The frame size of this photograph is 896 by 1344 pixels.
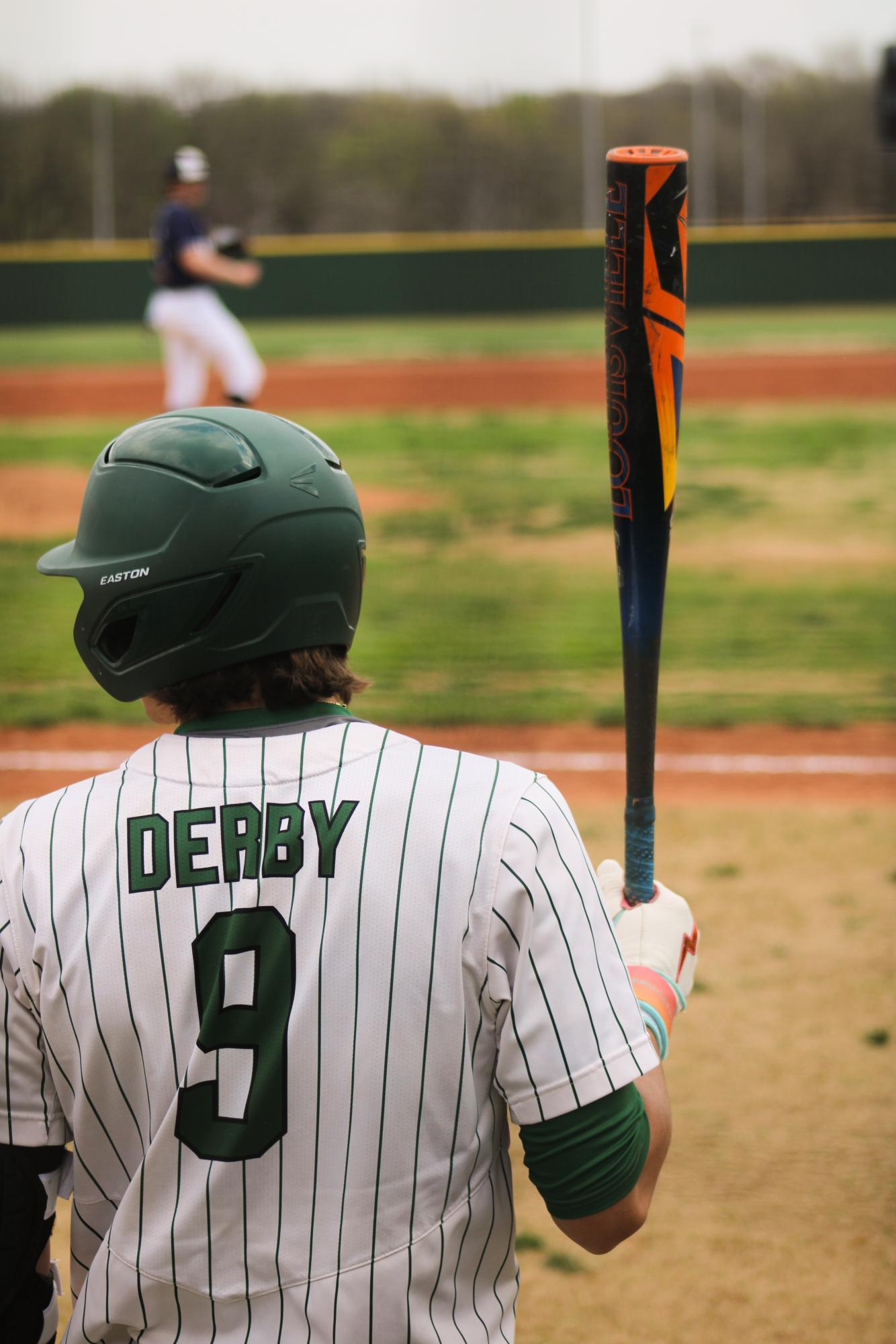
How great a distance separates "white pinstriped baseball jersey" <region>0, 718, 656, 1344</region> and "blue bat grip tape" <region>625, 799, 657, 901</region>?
2.01 ft

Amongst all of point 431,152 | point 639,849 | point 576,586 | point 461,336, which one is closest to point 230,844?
point 639,849

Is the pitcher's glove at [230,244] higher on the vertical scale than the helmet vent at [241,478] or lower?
higher

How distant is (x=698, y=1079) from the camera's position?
3.27m

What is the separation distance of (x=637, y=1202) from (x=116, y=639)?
72 cm

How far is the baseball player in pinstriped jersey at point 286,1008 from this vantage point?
122 cm

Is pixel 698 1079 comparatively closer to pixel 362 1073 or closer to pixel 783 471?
pixel 362 1073

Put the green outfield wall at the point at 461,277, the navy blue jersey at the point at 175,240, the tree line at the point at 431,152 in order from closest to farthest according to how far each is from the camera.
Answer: the navy blue jersey at the point at 175,240 → the green outfield wall at the point at 461,277 → the tree line at the point at 431,152

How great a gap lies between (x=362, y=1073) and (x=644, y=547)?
895 mm

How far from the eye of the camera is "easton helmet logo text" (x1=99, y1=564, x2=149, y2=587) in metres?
1.35

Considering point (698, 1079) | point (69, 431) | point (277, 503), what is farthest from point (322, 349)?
point (277, 503)

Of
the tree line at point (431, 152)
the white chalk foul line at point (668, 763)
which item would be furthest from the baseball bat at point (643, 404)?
the tree line at point (431, 152)

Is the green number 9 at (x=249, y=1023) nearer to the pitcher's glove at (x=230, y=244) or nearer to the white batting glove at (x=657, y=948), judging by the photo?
the white batting glove at (x=657, y=948)

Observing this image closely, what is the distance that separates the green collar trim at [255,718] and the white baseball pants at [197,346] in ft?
30.9

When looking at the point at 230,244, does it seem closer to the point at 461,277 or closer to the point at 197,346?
the point at 197,346
